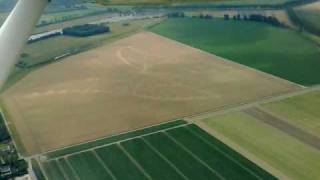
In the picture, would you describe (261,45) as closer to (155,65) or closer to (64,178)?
(155,65)

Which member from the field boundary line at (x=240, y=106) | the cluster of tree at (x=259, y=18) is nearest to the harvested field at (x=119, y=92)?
the field boundary line at (x=240, y=106)

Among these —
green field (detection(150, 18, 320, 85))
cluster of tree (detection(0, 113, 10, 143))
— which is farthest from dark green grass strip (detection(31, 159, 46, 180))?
green field (detection(150, 18, 320, 85))

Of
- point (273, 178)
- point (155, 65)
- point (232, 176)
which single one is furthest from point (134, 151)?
point (155, 65)

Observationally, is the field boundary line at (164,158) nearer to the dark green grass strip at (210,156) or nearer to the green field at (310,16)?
the dark green grass strip at (210,156)

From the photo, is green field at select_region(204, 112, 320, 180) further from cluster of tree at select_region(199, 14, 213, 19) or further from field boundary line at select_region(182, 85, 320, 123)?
cluster of tree at select_region(199, 14, 213, 19)

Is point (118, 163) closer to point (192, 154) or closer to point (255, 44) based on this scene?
point (192, 154)

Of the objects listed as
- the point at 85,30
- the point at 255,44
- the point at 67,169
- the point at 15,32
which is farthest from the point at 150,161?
the point at 85,30
